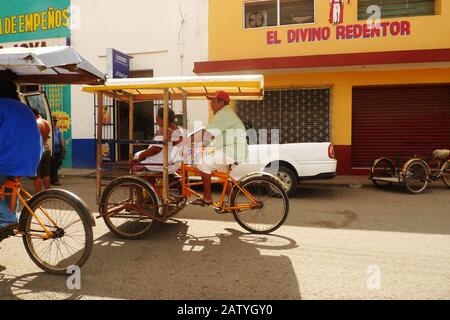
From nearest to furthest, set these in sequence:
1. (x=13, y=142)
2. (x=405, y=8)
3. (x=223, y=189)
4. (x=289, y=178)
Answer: (x=13, y=142) → (x=223, y=189) → (x=289, y=178) → (x=405, y=8)

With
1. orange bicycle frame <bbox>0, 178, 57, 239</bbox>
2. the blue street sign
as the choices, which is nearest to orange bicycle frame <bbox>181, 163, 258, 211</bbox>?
orange bicycle frame <bbox>0, 178, 57, 239</bbox>

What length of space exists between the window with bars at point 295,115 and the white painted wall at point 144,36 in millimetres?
2084

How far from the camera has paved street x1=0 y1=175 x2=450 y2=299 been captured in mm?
3248

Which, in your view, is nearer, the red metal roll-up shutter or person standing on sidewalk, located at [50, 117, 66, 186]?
person standing on sidewalk, located at [50, 117, 66, 186]

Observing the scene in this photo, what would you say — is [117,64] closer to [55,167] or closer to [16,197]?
[55,167]

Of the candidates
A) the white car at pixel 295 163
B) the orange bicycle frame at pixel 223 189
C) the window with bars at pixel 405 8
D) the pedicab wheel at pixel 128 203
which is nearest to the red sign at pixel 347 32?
the window with bars at pixel 405 8

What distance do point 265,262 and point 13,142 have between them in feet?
9.28

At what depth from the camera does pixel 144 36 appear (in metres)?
13.0

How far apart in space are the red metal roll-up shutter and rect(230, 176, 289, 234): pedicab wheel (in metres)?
7.69

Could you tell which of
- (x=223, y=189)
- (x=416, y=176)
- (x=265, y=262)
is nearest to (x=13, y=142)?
(x=223, y=189)

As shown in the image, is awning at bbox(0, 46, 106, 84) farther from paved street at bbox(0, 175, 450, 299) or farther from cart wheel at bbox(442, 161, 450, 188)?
cart wheel at bbox(442, 161, 450, 188)

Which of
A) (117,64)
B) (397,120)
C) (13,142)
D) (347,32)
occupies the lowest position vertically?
(13,142)
